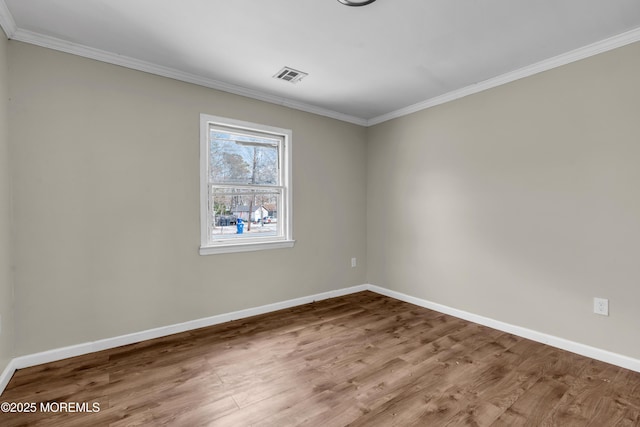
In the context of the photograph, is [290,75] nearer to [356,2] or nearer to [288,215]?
[356,2]

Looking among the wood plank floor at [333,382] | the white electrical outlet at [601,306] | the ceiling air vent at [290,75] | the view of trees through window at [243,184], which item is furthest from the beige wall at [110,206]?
the white electrical outlet at [601,306]

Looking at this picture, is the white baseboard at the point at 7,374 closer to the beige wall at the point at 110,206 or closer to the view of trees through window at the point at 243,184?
the beige wall at the point at 110,206

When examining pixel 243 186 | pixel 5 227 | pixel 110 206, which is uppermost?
pixel 243 186

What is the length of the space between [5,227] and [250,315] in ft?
7.09

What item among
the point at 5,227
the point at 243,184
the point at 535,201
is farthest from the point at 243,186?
the point at 535,201

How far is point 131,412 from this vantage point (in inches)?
69.7

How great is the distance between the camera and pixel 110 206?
2.57m

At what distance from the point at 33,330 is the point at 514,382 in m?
3.54

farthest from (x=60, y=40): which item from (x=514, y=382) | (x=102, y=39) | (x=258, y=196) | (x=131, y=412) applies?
(x=514, y=382)

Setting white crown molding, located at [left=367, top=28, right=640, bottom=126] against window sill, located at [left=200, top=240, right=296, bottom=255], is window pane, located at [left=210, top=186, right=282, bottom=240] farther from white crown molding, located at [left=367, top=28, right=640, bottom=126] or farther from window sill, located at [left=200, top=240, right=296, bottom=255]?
white crown molding, located at [left=367, top=28, right=640, bottom=126]

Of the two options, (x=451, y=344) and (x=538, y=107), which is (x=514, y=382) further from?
(x=538, y=107)

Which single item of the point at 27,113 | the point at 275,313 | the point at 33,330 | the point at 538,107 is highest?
the point at 538,107

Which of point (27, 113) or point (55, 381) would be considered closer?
point (55, 381)

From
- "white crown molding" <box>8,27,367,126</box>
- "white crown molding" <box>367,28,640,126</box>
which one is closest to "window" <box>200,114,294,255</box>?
"white crown molding" <box>8,27,367,126</box>
